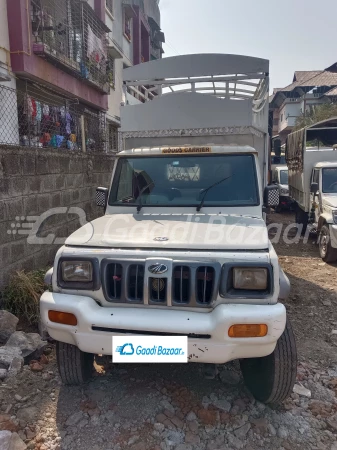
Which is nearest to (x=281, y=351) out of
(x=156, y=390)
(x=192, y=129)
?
(x=156, y=390)

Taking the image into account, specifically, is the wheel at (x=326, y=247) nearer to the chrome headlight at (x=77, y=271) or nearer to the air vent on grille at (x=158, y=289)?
the air vent on grille at (x=158, y=289)

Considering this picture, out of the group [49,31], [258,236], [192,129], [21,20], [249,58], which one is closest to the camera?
[258,236]

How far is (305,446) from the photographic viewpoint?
2359 mm

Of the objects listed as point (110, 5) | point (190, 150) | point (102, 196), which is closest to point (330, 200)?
point (190, 150)

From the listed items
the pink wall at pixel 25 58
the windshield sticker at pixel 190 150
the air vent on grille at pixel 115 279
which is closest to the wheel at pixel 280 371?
the air vent on grille at pixel 115 279

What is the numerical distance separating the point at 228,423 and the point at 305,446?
52 cm

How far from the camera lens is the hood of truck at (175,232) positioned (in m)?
2.56

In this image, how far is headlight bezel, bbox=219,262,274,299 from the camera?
2.36 m

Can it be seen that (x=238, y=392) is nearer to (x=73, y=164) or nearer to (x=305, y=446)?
(x=305, y=446)

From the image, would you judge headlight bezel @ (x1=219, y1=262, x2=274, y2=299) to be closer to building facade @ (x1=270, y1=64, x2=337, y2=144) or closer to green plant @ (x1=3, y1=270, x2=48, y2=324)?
green plant @ (x1=3, y1=270, x2=48, y2=324)

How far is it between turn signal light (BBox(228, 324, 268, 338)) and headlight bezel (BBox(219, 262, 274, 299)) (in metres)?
0.20

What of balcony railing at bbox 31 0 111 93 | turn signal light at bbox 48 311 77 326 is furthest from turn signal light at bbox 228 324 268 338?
balcony railing at bbox 31 0 111 93

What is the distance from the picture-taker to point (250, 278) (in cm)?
239

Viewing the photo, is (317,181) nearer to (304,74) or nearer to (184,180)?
(184,180)
